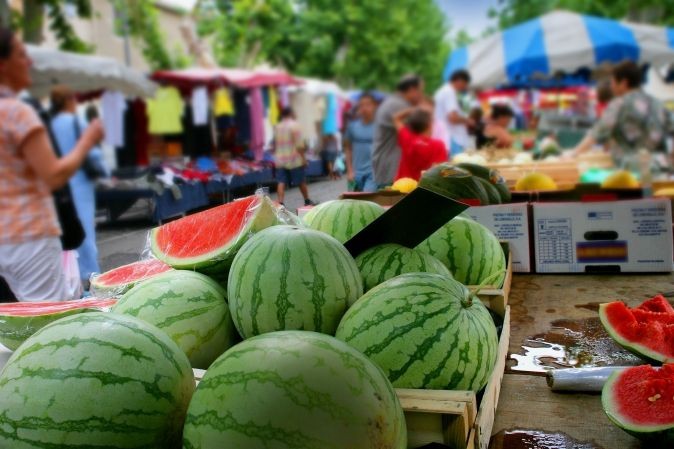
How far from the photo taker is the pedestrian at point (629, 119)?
6770 mm

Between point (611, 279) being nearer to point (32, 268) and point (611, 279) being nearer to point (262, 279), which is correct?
point (262, 279)

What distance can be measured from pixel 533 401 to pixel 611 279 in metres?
1.46

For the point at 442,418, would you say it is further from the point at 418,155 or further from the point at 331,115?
the point at 331,115

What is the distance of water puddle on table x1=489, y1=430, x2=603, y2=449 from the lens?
1413mm

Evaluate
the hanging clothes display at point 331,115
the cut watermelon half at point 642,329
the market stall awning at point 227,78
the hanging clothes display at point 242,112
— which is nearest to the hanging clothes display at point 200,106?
the market stall awning at point 227,78

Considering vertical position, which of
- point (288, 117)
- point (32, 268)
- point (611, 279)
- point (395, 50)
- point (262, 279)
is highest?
point (395, 50)

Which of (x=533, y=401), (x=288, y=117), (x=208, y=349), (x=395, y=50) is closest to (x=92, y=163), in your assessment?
(x=288, y=117)

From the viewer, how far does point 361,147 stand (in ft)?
17.4

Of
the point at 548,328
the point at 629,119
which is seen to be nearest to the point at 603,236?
the point at 548,328

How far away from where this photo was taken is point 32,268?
324cm

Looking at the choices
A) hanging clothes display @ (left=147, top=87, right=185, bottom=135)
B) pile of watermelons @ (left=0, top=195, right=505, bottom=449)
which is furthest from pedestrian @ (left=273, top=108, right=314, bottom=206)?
hanging clothes display @ (left=147, top=87, right=185, bottom=135)

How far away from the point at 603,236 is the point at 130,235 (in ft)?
7.27

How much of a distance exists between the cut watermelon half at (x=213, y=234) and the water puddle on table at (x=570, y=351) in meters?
0.89

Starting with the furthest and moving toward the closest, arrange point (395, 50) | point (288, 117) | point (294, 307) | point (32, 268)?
point (395, 50) → point (288, 117) → point (32, 268) → point (294, 307)
